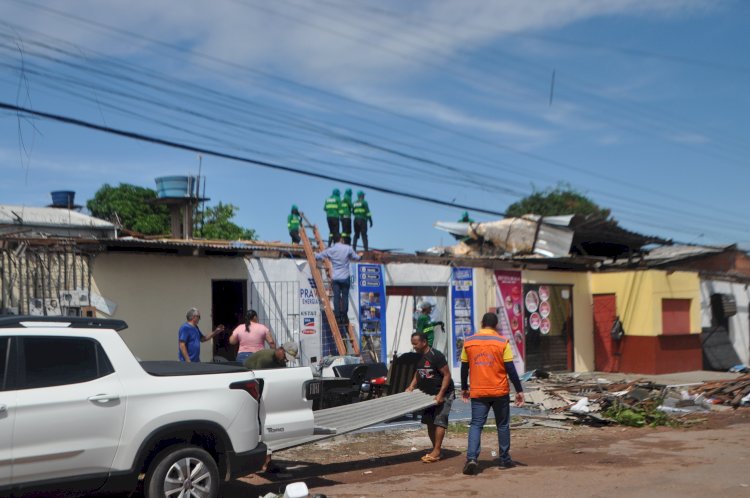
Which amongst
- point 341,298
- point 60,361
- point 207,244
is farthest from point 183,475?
point 341,298

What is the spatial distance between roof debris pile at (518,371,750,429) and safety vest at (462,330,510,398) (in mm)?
3949

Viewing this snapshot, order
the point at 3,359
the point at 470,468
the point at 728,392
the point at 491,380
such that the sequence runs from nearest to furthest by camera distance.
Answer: the point at 3,359
the point at 470,468
the point at 491,380
the point at 728,392

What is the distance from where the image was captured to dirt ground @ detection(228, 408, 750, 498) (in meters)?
8.41

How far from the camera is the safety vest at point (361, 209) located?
1989 centimetres

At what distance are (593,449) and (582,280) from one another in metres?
12.6

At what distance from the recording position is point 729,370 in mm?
24203

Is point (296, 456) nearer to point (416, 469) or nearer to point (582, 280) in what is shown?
point (416, 469)

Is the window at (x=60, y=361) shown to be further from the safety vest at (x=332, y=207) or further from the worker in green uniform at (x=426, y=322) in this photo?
the safety vest at (x=332, y=207)

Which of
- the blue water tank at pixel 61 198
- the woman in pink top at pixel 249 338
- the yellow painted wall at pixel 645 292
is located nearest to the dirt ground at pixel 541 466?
the woman in pink top at pixel 249 338

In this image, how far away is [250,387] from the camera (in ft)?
24.7

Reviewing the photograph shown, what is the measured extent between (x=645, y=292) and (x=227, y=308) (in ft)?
39.8

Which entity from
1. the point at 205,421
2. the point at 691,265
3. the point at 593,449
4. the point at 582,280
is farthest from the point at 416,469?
the point at 691,265

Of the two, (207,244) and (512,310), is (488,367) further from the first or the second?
(512,310)

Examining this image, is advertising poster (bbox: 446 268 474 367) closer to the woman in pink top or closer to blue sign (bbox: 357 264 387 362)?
blue sign (bbox: 357 264 387 362)
